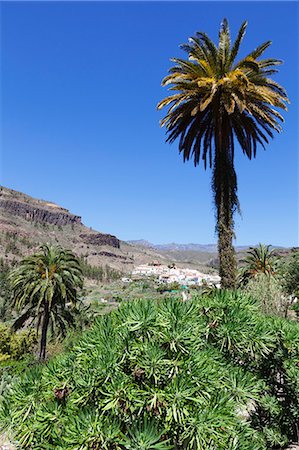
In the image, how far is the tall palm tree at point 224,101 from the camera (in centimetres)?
1166

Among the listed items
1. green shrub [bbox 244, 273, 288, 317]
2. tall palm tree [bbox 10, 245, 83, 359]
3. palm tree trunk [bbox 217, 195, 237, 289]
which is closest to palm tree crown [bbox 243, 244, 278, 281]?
green shrub [bbox 244, 273, 288, 317]

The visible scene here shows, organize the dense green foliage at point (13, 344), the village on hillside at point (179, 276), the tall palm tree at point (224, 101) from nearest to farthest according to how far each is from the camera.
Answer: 1. the tall palm tree at point (224, 101)
2. the dense green foliage at point (13, 344)
3. the village on hillside at point (179, 276)

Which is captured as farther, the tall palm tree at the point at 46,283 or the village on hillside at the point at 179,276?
the village on hillside at the point at 179,276

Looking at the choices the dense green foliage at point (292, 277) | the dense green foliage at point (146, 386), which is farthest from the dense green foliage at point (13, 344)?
the dense green foliage at point (146, 386)

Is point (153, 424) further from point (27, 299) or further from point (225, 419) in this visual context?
point (27, 299)

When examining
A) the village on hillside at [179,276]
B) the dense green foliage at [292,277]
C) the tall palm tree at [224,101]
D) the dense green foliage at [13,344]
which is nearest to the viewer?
the tall palm tree at [224,101]

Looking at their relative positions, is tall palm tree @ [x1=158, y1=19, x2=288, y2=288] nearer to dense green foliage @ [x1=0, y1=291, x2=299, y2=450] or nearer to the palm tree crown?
dense green foliage @ [x1=0, y1=291, x2=299, y2=450]

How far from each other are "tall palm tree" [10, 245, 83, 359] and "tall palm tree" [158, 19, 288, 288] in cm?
1018

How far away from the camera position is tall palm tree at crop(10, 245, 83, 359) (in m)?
18.8

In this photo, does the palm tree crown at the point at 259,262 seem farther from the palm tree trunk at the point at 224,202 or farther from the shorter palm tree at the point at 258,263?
the palm tree trunk at the point at 224,202

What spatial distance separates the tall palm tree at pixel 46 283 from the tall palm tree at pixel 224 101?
401 inches

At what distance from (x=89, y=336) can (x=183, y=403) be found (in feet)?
5.05

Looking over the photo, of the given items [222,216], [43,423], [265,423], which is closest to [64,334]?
[222,216]

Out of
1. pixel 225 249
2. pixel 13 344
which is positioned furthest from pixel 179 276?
pixel 225 249
